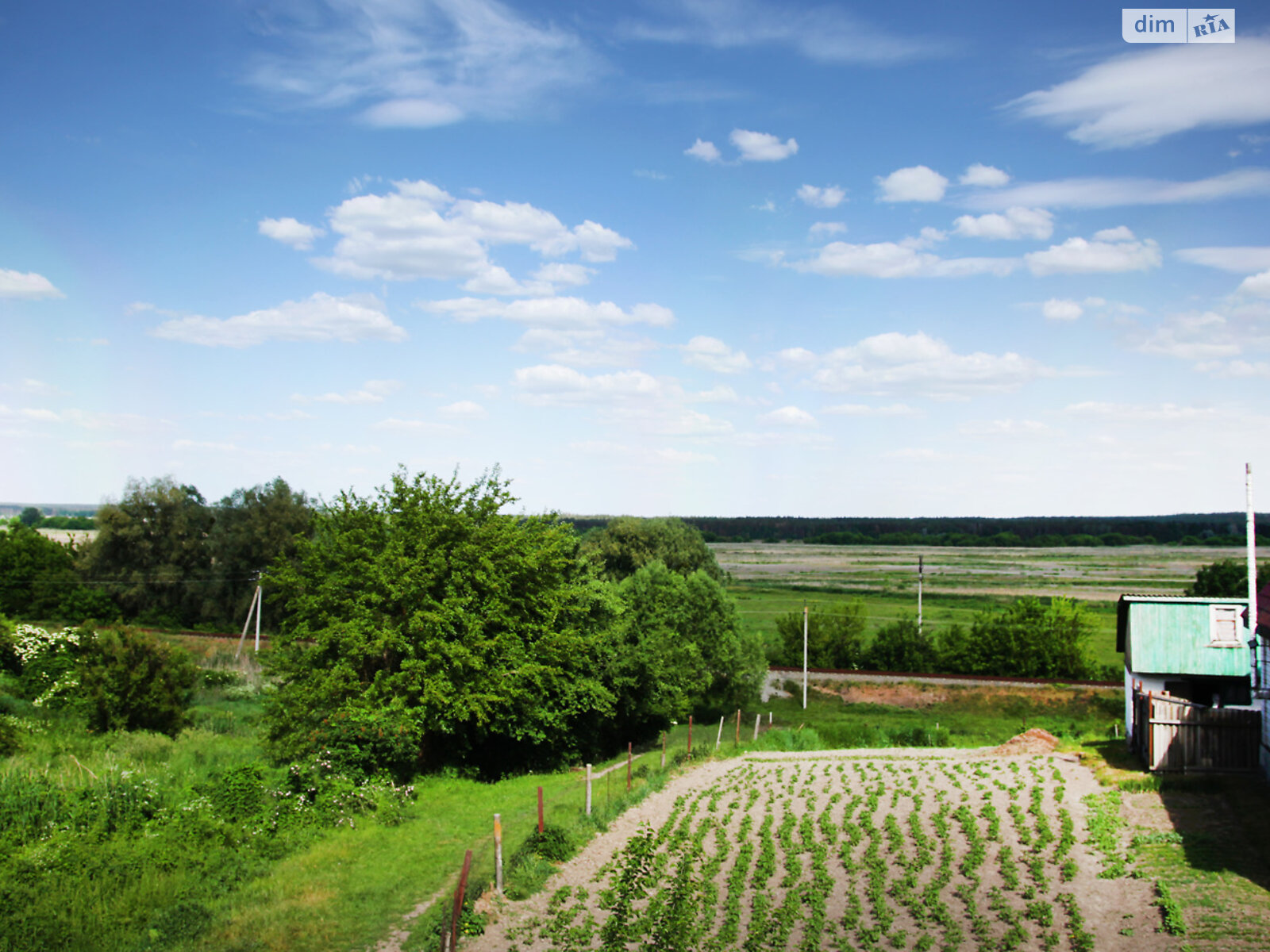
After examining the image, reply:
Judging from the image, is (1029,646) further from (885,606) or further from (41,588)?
(41,588)

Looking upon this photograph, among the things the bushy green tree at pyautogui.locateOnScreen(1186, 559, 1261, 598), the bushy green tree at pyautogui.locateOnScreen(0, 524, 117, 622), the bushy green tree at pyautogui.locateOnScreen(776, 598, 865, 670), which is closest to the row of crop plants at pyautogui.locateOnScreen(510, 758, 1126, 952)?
the bushy green tree at pyautogui.locateOnScreen(776, 598, 865, 670)

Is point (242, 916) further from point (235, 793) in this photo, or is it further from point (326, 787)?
point (326, 787)

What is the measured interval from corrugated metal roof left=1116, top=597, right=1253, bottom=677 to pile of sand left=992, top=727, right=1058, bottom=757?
3.58 metres

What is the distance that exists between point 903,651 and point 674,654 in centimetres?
3190

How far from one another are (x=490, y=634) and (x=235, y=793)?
37.1 ft

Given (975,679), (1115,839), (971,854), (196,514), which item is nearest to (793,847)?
(971,854)

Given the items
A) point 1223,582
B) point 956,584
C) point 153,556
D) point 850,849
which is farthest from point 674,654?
point 956,584

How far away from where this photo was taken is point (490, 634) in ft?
94.8

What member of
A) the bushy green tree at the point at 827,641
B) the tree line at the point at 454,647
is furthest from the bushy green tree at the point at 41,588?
the bushy green tree at the point at 827,641

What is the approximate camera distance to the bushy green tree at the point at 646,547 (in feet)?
260

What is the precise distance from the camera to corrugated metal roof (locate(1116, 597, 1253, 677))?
2758 cm

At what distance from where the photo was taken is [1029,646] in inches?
2485

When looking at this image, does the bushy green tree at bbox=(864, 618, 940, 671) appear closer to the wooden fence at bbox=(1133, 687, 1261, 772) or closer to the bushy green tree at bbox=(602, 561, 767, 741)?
the bushy green tree at bbox=(602, 561, 767, 741)

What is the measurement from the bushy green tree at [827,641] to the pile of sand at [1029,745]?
39.7m
